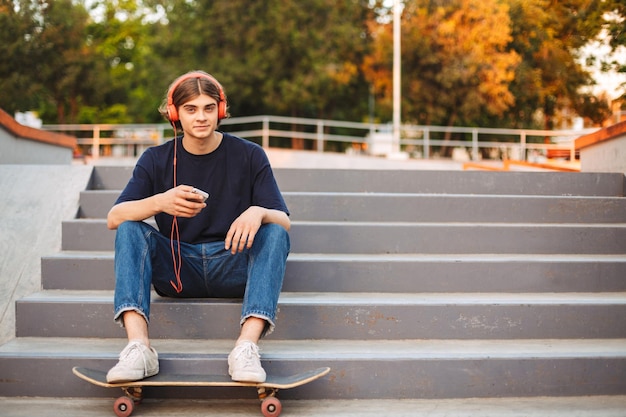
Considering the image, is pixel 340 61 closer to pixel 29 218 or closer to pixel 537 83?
pixel 537 83

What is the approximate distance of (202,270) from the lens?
3.03 metres

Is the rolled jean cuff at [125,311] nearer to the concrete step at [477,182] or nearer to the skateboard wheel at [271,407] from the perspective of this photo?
the skateboard wheel at [271,407]

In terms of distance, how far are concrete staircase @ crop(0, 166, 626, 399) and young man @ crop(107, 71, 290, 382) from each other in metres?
0.20

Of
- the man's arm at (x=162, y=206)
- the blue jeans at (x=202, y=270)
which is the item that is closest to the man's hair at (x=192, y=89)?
the man's arm at (x=162, y=206)

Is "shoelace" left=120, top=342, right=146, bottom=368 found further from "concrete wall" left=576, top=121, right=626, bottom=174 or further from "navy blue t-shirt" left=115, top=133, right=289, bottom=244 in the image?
"concrete wall" left=576, top=121, right=626, bottom=174

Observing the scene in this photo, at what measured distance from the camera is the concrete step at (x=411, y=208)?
4086 mm

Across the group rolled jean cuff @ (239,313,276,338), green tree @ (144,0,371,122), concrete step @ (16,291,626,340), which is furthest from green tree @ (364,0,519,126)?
rolled jean cuff @ (239,313,276,338)

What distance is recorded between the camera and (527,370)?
2.88m

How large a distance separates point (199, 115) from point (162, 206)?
1.54ft

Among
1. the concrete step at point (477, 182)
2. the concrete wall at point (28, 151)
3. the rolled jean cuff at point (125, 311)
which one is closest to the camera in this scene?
the rolled jean cuff at point (125, 311)

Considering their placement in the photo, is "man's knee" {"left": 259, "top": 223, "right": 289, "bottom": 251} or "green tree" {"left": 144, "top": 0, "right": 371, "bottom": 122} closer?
"man's knee" {"left": 259, "top": 223, "right": 289, "bottom": 251}

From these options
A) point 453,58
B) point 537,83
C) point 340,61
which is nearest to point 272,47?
point 340,61

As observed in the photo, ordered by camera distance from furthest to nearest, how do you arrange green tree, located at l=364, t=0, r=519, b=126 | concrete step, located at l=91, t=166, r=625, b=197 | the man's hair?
green tree, located at l=364, t=0, r=519, b=126 → concrete step, located at l=91, t=166, r=625, b=197 → the man's hair

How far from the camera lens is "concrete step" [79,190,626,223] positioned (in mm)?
4086
